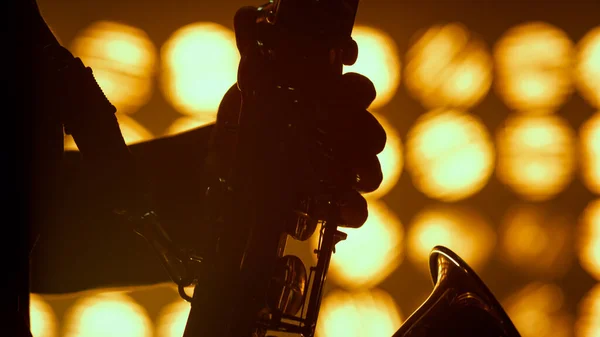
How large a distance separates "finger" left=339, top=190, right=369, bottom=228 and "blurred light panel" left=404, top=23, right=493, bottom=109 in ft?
2.31

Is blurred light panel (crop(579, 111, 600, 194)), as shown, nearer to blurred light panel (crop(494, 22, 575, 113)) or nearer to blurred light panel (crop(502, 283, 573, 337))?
blurred light panel (crop(494, 22, 575, 113))

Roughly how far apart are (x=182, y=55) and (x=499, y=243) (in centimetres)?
91

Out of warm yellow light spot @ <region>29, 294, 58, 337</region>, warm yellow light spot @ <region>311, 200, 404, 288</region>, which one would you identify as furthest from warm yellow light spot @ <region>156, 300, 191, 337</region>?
warm yellow light spot @ <region>311, 200, 404, 288</region>

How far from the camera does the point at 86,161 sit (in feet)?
1.90

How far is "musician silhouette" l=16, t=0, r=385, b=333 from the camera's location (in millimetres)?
530

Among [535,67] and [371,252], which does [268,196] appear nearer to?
[371,252]

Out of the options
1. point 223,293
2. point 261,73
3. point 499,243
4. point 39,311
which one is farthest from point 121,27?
point 499,243

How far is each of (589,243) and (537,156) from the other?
24 centimetres

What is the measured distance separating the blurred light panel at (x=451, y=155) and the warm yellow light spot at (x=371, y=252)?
0.13m

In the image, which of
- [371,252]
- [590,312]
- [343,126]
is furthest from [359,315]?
[343,126]

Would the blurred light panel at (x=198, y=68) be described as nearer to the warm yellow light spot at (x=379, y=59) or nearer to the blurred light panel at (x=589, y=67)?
the warm yellow light spot at (x=379, y=59)

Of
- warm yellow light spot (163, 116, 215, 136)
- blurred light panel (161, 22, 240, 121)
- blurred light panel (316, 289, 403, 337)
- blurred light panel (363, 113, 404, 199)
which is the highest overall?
blurred light panel (161, 22, 240, 121)

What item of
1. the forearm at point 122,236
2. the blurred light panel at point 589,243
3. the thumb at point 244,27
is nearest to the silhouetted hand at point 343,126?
the thumb at point 244,27

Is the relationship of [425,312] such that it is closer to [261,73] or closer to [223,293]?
[223,293]
